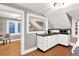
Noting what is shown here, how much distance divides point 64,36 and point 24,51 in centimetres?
163

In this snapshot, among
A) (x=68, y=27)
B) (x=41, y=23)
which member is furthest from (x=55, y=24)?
(x=41, y=23)

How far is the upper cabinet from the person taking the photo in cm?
245

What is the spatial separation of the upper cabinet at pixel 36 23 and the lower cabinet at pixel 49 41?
1.10 feet

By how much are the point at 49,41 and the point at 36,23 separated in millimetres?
689

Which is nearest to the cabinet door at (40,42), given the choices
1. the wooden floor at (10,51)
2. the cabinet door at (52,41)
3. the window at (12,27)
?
the cabinet door at (52,41)

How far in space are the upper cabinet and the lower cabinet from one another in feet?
1.10

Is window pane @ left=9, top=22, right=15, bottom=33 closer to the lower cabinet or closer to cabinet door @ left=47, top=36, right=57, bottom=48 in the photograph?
the lower cabinet

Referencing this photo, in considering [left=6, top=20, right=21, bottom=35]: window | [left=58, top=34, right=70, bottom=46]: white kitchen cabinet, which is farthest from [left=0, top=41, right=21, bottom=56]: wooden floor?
[left=58, top=34, right=70, bottom=46]: white kitchen cabinet

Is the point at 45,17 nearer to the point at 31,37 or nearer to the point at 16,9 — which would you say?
the point at 31,37

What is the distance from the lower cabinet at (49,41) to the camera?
7.99 ft

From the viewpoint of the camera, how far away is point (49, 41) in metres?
2.64

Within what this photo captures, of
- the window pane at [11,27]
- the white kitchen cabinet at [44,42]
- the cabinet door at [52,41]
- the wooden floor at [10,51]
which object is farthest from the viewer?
the window pane at [11,27]

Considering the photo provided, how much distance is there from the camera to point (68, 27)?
3383mm

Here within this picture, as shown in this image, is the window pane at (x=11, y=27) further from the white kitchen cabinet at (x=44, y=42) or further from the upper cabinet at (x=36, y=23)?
the white kitchen cabinet at (x=44, y=42)
